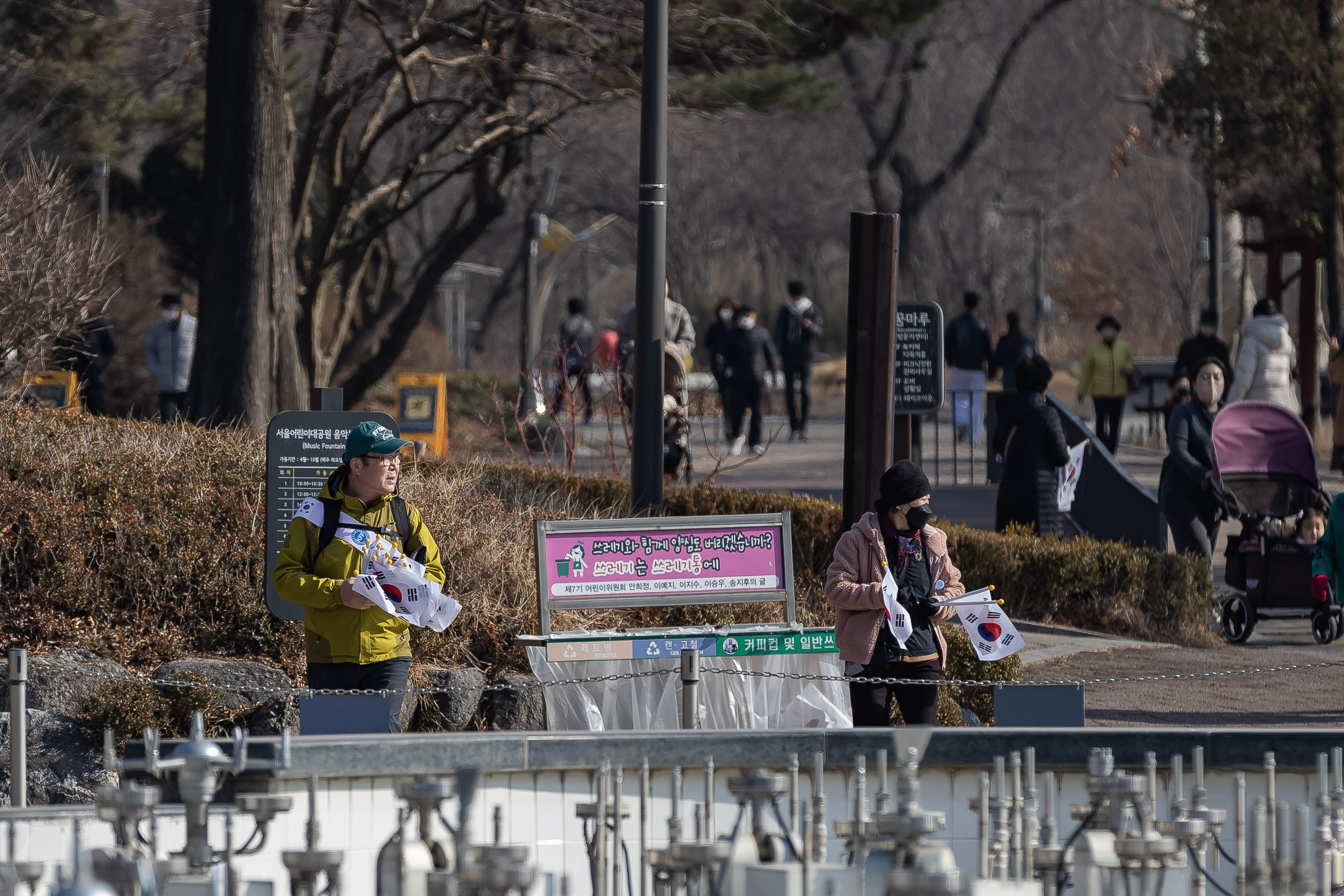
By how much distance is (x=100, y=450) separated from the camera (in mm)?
10000

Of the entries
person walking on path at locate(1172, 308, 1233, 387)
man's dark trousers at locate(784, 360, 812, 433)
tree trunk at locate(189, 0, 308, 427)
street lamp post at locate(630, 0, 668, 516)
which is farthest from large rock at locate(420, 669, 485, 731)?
man's dark trousers at locate(784, 360, 812, 433)

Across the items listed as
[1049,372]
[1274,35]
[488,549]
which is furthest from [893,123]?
[488,549]

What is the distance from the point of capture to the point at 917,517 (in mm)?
7316

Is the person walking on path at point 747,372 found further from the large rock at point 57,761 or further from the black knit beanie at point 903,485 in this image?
the black knit beanie at point 903,485

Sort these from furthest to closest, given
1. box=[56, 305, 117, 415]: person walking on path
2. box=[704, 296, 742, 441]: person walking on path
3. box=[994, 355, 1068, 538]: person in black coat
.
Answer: box=[704, 296, 742, 441]: person walking on path, box=[56, 305, 117, 415]: person walking on path, box=[994, 355, 1068, 538]: person in black coat

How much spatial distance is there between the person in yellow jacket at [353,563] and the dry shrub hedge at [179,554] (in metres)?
1.94

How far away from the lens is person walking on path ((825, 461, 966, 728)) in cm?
729

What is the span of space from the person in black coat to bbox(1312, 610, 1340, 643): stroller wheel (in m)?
1.82

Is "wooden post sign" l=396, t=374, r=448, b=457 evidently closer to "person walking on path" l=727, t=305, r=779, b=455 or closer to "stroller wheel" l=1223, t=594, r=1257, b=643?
"person walking on path" l=727, t=305, r=779, b=455

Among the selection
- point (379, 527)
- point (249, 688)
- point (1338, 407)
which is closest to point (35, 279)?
point (249, 688)

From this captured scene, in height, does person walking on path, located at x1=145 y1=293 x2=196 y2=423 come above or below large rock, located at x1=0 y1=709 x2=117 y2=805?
above

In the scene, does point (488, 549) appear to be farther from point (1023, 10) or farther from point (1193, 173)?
point (1023, 10)

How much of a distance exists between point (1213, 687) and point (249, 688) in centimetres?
539

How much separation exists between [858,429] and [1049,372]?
2.62 m
